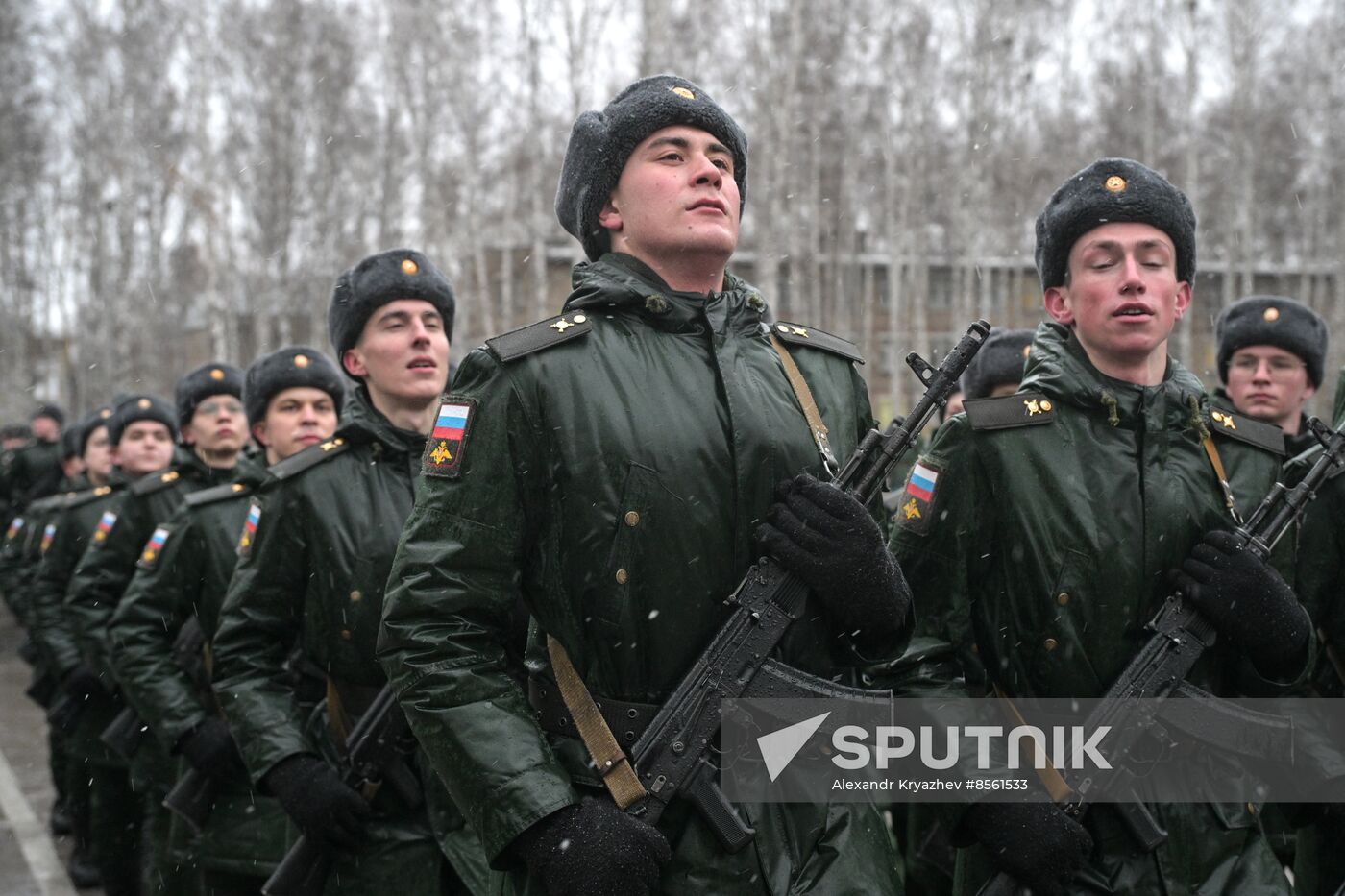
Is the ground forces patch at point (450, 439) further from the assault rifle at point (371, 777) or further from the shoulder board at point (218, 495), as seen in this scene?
the shoulder board at point (218, 495)

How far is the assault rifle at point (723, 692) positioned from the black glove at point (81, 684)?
6909 mm

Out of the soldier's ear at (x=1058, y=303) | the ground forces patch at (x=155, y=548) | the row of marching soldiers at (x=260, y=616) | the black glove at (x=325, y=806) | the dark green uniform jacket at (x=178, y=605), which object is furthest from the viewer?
the ground forces patch at (x=155, y=548)

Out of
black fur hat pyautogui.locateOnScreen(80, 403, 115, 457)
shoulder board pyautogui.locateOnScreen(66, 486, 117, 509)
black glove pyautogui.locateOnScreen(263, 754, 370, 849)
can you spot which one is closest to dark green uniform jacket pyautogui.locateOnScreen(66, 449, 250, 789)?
shoulder board pyautogui.locateOnScreen(66, 486, 117, 509)

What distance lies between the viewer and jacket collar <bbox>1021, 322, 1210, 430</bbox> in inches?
147

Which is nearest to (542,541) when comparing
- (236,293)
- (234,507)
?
(234,507)

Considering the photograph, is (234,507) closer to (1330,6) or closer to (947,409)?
(947,409)

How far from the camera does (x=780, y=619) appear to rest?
2.97 m

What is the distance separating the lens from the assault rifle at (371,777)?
A: 14.2ft

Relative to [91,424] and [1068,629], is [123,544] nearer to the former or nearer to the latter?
[91,424]

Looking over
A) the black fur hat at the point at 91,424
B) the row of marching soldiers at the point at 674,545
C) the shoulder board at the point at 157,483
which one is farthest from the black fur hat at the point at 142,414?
the row of marching soldiers at the point at 674,545

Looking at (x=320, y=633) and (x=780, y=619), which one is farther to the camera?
(x=320, y=633)

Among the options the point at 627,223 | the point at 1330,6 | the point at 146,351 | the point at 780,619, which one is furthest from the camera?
the point at 146,351

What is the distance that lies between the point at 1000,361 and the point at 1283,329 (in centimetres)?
122

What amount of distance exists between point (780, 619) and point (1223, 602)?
3.98ft
